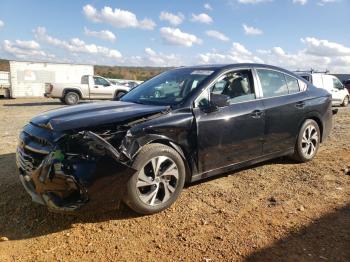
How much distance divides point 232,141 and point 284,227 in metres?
1.40

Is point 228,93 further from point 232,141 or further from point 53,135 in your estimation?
point 53,135

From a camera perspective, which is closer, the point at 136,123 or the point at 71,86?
the point at 136,123

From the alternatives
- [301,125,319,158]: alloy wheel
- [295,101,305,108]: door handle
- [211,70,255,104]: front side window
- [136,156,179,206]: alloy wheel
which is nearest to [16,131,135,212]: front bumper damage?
[136,156,179,206]: alloy wheel

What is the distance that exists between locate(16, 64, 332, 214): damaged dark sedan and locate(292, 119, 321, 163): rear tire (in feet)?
0.06

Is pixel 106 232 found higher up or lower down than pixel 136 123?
lower down

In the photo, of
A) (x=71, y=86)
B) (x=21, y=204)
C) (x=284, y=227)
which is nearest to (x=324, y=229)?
(x=284, y=227)

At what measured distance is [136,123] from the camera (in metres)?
4.18

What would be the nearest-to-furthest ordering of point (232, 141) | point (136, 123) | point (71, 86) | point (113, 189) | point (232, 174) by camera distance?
1. point (113, 189)
2. point (136, 123)
3. point (232, 141)
4. point (232, 174)
5. point (71, 86)

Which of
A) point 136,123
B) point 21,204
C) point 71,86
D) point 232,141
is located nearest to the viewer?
point 136,123

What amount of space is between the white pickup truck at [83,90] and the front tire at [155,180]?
1759 centimetres

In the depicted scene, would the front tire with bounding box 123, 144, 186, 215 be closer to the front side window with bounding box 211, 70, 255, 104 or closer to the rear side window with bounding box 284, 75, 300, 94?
the front side window with bounding box 211, 70, 255, 104

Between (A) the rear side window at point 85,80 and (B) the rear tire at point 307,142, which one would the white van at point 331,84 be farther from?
(A) the rear side window at point 85,80

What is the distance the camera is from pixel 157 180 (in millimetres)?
4254

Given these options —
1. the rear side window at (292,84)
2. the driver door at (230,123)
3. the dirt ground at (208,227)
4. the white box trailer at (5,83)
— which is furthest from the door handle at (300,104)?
the white box trailer at (5,83)
